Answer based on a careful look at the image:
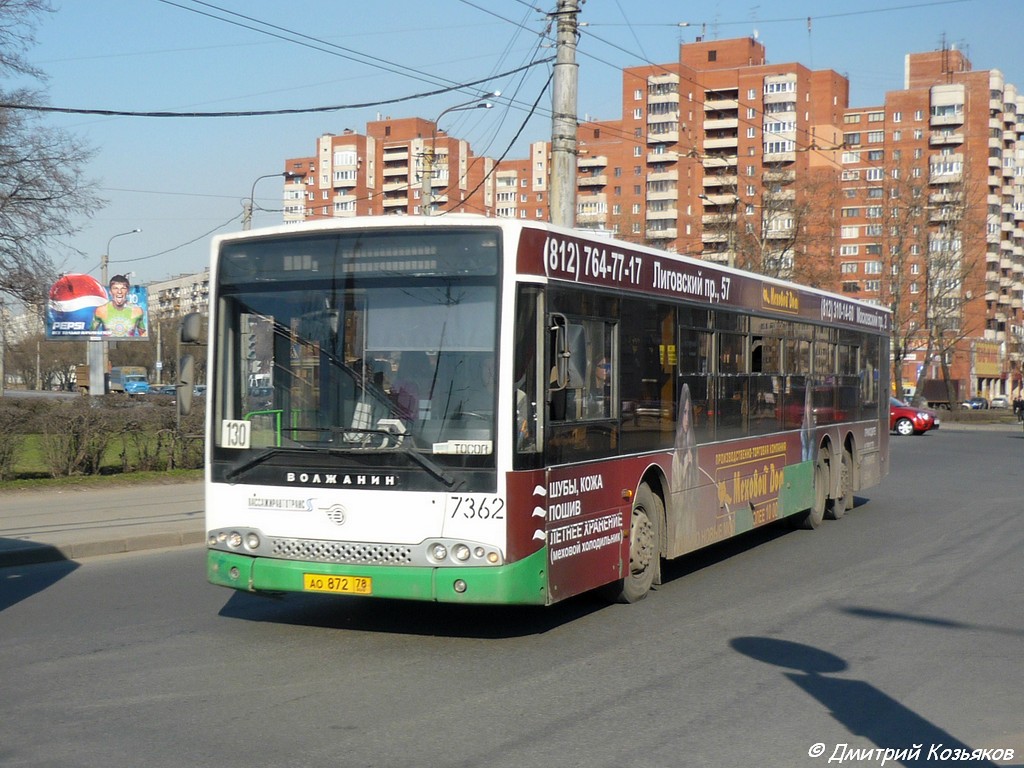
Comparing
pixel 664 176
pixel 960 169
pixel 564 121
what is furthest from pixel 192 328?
pixel 960 169

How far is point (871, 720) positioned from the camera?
6.63 metres

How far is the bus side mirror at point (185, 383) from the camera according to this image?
9.09m

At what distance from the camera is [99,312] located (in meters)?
47.3

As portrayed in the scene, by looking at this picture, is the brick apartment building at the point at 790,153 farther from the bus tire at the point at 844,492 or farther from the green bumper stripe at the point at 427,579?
the green bumper stripe at the point at 427,579

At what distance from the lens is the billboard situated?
152 ft

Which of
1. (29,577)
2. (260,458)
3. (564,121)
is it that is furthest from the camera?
(564,121)

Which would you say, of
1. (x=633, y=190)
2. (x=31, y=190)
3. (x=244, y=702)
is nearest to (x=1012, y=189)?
(x=633, y=190)

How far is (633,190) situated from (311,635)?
11570 centimetres

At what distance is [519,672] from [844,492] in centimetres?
1083

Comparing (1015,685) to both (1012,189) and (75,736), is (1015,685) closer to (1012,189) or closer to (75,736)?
(75,736)

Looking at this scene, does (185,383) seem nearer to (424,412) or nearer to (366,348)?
(366,348)

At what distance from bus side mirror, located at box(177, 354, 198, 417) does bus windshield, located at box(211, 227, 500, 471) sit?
→ 0.38m

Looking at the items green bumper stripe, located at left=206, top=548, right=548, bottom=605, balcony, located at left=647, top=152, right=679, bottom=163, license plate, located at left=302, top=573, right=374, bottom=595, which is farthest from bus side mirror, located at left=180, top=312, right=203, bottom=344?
balcony, located at left=647, top=152, right=679, bottom=163

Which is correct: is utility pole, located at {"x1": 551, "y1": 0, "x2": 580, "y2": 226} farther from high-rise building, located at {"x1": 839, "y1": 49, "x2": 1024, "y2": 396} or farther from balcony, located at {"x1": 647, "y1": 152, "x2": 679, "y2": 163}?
balcony, located at {"x1": 647, "y1": 152, "x2": 679, "y2": 163}
